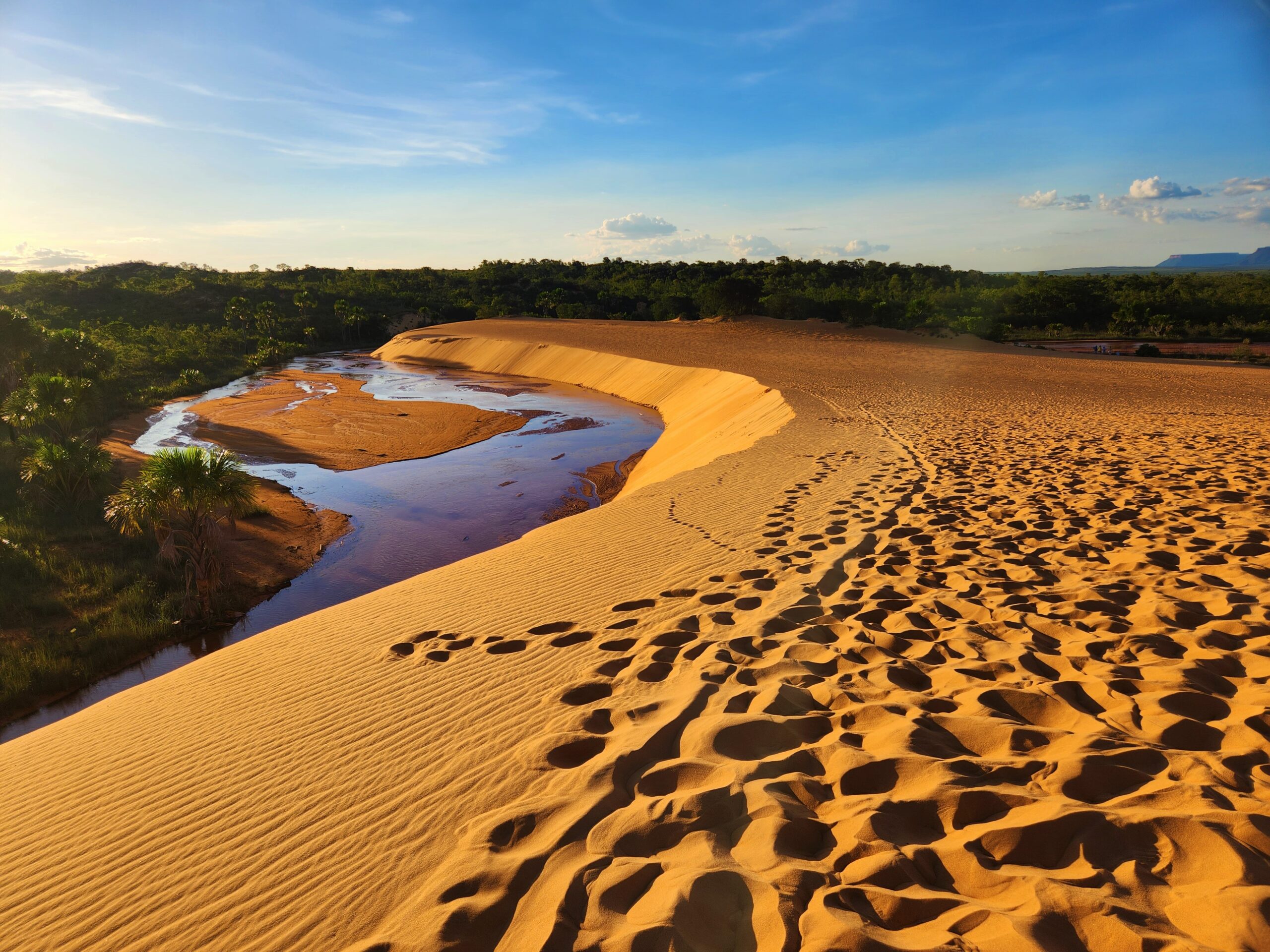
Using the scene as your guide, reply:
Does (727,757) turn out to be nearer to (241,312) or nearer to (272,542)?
(272,542)

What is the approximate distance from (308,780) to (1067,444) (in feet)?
41.7

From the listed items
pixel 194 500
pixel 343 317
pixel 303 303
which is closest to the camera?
pixel 194 500

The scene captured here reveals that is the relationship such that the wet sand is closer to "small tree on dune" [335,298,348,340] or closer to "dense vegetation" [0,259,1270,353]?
"dense vegetation" [0,259,1270,353]

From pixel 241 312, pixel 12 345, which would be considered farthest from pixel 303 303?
pixel 12 345

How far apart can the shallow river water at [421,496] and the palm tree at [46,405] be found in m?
2.65

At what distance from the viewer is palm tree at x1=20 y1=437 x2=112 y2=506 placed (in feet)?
46.2

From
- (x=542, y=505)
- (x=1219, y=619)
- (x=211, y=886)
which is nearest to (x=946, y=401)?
(x=542, y=505)

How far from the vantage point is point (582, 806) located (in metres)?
3.21

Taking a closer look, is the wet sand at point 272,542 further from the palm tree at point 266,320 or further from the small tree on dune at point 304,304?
the small tree on dune at point 304,304

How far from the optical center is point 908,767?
3.20 metres

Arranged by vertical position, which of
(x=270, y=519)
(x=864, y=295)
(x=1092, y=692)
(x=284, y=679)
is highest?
(x=864, y=295)

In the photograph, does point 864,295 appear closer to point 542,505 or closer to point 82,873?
point 542,505

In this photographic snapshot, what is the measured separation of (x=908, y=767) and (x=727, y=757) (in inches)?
35.6

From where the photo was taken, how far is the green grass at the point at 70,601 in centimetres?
866
